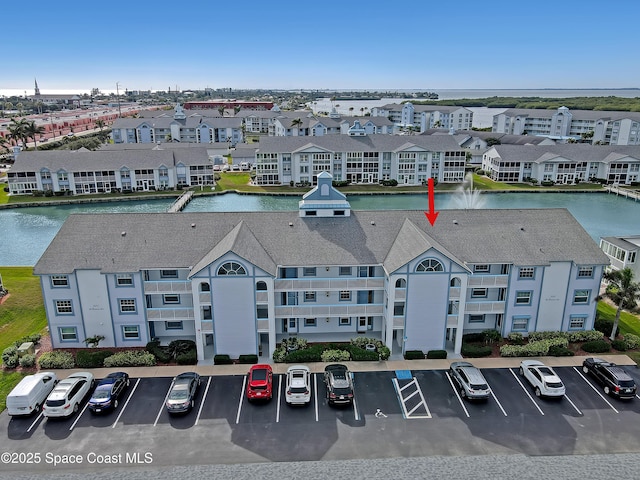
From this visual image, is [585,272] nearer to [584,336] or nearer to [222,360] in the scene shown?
[584,336]

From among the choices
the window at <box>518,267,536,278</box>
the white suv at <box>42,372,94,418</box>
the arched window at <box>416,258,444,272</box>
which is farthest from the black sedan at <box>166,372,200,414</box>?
the window at <box>518,267,536,278</box>

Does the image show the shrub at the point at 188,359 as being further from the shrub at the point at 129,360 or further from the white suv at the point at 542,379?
the white suv at the point at 542,379

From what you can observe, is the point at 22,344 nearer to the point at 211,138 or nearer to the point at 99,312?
the point at 99,312

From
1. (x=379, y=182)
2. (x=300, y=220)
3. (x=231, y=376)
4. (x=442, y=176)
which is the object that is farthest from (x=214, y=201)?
(x=231, y=376)

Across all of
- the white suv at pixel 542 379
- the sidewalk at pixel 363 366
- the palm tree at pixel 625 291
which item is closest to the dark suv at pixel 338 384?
the sidewalk at pixel 363 366

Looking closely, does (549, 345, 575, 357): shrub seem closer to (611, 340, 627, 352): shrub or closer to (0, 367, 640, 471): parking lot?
(0, 367, 640, 471): parking lot

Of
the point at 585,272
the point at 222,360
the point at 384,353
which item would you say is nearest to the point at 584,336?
the point at 585,272

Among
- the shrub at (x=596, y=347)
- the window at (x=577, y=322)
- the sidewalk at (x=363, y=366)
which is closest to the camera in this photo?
the sidewalk at (x=363, y=366)
